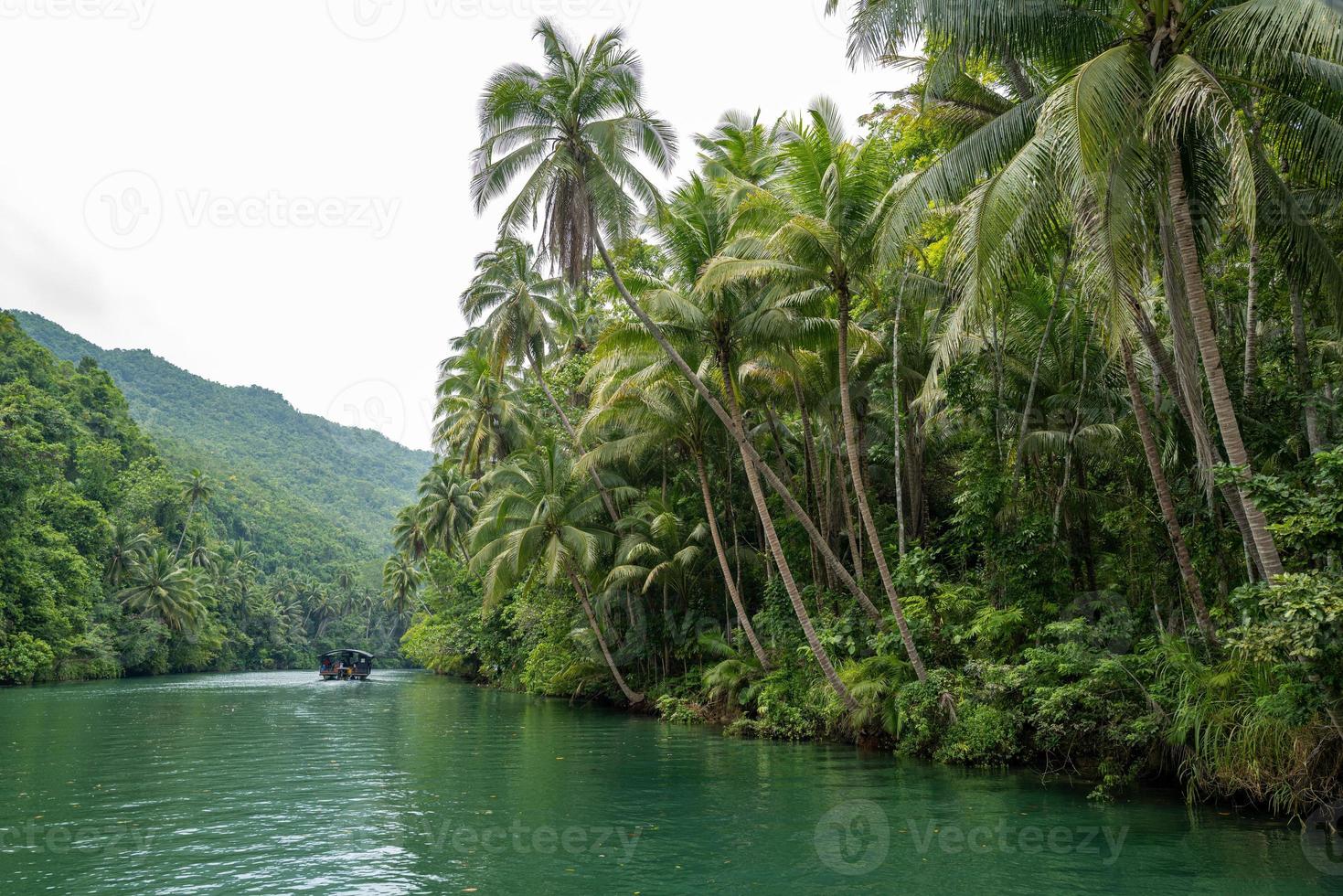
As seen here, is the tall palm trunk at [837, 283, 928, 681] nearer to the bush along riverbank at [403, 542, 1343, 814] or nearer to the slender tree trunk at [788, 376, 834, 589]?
the bush along riverbank at [403, 542, 1343, 814]

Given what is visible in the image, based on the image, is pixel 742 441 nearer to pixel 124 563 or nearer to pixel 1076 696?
pixel 1076 696

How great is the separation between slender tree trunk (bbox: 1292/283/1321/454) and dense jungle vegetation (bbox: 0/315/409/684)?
48976mm

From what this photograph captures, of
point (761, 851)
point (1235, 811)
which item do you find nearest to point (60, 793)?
point (761, 851)

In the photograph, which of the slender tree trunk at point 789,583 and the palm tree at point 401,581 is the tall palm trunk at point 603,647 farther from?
the palm tree at point 401,581

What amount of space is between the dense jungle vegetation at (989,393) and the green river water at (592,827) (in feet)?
4.59

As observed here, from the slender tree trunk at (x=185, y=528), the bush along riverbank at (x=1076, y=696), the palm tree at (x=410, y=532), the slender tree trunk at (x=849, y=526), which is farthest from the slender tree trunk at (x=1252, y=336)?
the slender tree trunk at (x=185, y=528)

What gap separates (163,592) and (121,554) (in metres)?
3.67

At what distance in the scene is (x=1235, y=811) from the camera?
10586 mm

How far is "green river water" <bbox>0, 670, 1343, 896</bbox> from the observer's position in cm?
830

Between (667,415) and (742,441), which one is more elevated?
(667,415)

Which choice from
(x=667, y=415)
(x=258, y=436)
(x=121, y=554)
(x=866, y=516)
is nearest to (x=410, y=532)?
(x=121, y=554)

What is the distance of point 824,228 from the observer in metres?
15.7

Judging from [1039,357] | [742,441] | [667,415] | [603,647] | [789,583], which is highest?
[667,415]

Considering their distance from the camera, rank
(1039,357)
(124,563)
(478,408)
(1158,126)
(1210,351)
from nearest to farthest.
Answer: (1158,126)
(1210,351)
(1039,357)
(478,408)
(124,563)
